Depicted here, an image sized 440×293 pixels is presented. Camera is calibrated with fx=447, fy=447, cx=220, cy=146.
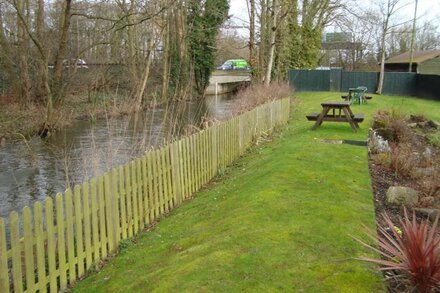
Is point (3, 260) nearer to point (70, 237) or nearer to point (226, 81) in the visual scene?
point (70, 237)

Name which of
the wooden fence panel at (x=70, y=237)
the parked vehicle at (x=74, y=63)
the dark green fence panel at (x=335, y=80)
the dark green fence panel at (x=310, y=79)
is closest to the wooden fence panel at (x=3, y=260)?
the wooden fence panel at (x=70, y=237)

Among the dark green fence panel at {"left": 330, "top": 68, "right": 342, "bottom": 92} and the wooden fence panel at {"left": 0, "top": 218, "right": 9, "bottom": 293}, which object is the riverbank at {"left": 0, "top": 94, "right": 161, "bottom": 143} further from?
the dark green fence panel at {"left": 330, "top": 68, "right": 342, "bottom": 92}

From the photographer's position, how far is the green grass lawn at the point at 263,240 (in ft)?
14.1

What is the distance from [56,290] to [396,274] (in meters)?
3.49

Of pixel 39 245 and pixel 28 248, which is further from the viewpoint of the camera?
pixel 39 245

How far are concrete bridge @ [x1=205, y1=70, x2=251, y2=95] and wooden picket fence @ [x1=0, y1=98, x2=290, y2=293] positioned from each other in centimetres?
3554

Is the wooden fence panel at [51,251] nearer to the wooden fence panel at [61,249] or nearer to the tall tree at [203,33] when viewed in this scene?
the wooden fence panel at [61,249]

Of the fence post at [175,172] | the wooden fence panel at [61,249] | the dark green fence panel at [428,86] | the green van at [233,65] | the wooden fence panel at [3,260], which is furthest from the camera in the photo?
Result: the green van at [233,65]

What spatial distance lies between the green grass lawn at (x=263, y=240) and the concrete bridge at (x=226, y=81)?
36.2 m

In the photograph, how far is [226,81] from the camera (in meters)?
49.4

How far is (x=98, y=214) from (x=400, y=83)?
1217 inches

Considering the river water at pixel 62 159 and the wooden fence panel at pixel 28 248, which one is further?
the river water at pixel 62 159

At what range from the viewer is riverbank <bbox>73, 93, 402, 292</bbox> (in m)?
4.31

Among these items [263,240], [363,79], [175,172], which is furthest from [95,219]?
[363,79]
